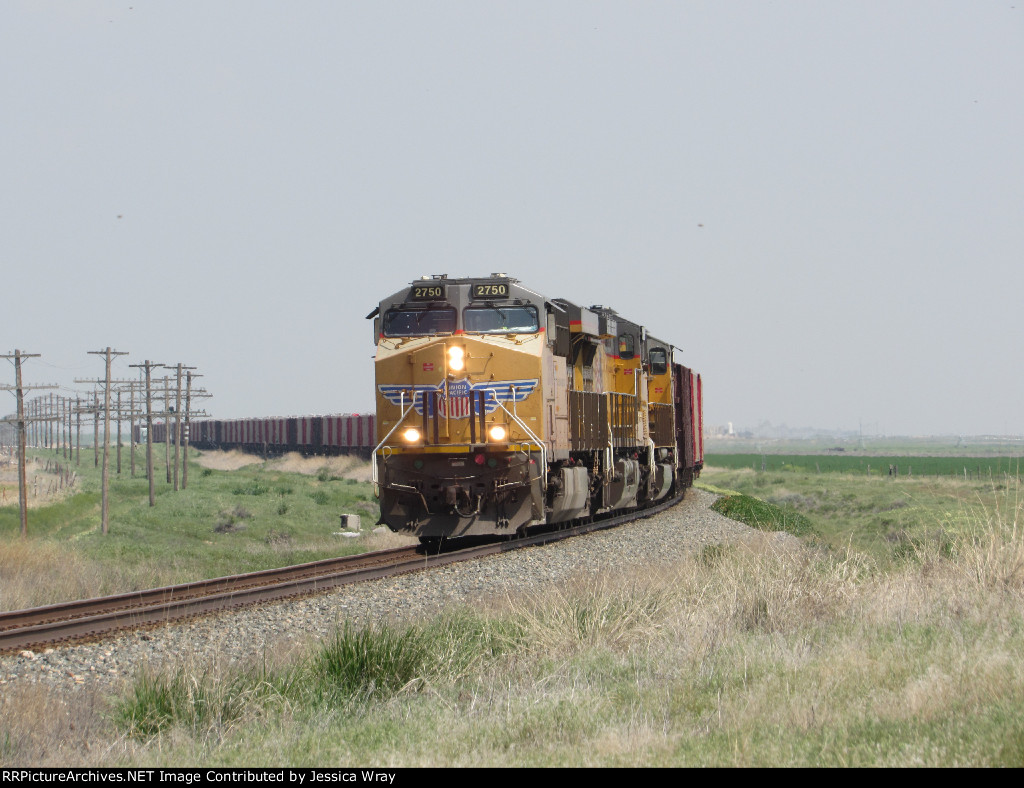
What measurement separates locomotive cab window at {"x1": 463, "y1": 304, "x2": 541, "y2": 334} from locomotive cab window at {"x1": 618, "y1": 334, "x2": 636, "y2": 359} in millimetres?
6187

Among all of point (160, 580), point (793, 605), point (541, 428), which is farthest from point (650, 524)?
point (793, 605)

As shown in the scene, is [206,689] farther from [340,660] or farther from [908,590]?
[908,590]

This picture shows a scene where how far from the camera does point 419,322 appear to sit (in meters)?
16.0

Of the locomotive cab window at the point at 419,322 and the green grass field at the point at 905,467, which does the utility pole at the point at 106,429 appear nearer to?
the locomotive cab window at the point at 419,322

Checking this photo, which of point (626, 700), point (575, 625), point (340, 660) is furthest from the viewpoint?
point (575, 625)

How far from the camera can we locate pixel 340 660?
765 cm

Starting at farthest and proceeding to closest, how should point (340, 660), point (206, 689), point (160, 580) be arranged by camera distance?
point (160, 580) < point (340, 660) < point (206, 689)

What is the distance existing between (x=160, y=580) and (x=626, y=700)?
30.4 feet

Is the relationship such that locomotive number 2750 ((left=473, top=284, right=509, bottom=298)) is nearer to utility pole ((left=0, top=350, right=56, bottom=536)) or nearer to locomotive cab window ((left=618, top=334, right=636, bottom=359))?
locomotive cab window ((left=618, top=334, right=636, bottom=359))

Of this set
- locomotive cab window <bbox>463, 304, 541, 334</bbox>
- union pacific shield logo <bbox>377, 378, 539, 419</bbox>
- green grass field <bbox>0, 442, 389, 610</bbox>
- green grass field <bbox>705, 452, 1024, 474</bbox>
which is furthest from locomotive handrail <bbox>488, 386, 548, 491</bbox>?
green grass field <bbox>705, 452, 1024, 474</bbox>

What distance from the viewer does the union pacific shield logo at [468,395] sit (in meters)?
15.6

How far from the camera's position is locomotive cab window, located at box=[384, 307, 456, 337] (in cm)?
1591

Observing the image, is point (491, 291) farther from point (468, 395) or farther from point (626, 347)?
point (626, 347)

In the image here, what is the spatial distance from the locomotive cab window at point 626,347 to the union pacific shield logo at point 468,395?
653 cm
